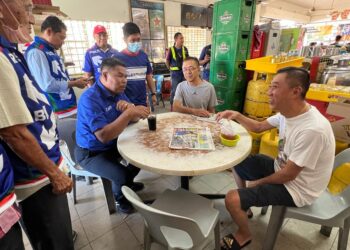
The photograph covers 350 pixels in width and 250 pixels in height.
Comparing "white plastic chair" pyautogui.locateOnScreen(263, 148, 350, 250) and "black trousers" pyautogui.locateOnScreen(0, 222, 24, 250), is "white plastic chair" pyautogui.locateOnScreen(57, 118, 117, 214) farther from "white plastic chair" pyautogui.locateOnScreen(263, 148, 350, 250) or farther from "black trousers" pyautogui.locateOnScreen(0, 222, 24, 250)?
"white plastic chair" pyautogui.locateOnScreen(263, 148, 350, 250)

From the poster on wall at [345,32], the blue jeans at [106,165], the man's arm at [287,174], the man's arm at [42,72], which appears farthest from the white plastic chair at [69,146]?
the poster on wall at [345,32]

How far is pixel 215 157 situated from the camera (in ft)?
4.00

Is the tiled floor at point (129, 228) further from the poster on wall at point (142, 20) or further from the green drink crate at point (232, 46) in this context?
Result: the poster on wall at point (142, 20)

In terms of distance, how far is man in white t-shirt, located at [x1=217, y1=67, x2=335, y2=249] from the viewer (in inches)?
43.8

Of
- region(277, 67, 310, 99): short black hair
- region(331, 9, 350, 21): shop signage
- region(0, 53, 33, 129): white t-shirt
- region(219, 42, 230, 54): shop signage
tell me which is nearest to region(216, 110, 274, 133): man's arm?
region(277, 67, 310, 99): short black hair

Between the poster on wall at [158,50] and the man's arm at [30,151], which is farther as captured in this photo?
the poster on wall at [158,50]

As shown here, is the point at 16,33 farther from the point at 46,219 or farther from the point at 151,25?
the point at 151,25

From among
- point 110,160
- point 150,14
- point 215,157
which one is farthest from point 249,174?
point 150,14

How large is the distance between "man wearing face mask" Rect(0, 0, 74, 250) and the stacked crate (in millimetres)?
2605

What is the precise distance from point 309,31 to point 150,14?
10626mm

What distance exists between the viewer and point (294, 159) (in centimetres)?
114

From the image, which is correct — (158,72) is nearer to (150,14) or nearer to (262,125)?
(150,14)

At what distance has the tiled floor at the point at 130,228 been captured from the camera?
1523 millimetres

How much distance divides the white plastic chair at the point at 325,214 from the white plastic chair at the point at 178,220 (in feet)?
1.30
